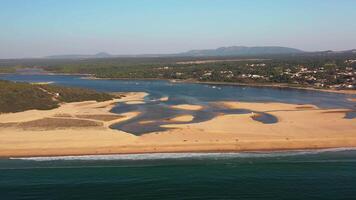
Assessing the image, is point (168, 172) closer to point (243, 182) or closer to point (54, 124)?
point (243, 182)

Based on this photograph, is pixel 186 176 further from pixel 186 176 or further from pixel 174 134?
pixel 174 134

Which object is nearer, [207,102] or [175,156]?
[175,156]

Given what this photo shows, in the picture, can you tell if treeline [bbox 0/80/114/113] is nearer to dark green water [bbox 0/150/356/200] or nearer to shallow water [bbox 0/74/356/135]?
shallow water [bbox 0/74/356/135]

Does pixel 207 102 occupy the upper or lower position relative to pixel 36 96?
lower

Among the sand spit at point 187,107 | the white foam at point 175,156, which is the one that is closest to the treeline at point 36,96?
the sand spit at point 187,107

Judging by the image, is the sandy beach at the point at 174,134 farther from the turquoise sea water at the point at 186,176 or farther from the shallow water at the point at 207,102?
the turquoise sea water at the point at 186,176

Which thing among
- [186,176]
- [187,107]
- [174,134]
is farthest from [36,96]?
[186,176]

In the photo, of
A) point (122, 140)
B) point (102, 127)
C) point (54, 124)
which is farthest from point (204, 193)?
point (54, 124)
